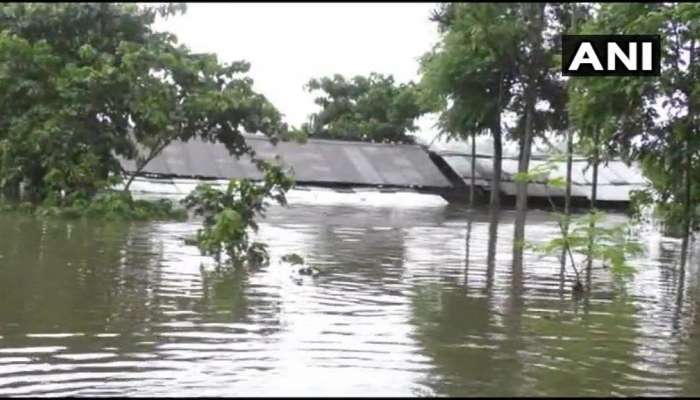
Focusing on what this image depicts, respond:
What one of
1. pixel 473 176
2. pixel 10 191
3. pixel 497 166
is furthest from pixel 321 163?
pixel 10 191

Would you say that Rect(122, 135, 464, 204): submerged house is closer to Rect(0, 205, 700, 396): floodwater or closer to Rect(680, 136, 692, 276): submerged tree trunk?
Rect(680, 136, 692, 276): submerged tree trunk

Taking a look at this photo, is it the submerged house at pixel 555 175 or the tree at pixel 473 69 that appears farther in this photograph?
the submerged house at pixel 555 175

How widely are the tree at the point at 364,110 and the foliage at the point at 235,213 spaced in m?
21.4

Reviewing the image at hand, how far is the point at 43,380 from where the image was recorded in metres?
5.56

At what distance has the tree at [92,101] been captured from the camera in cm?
1805

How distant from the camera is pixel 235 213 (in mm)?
11875

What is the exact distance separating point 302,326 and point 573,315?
2683mm

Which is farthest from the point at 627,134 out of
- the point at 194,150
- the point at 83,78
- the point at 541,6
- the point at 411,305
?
the point at 194,150

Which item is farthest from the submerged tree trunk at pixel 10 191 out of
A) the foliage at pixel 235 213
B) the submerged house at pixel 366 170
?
the foliage at pixel 235 213

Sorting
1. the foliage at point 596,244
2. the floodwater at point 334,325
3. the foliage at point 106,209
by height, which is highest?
the foliage at point 596,244

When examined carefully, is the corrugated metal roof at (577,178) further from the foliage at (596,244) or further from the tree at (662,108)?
the foliage at (596,244)

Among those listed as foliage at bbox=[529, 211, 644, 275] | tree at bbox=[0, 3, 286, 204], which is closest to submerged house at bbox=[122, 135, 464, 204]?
tree at bbox=[0, 3, 286, 204]

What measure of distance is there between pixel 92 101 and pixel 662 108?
436 inches

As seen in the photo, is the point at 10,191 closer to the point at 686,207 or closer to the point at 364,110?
the point at 686,207
